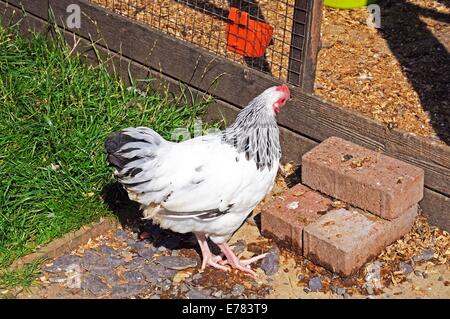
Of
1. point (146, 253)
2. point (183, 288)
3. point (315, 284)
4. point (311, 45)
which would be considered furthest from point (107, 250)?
point (311, 45)

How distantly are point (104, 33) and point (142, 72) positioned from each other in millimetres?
424

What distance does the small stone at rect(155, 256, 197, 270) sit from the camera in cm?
512

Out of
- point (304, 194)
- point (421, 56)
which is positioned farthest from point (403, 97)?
point (304, 194)

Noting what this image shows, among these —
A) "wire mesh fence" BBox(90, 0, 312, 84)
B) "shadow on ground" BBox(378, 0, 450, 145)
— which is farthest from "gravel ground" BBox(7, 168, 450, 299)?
"wire mesh fence" BBox(90, 0, 312, 84)

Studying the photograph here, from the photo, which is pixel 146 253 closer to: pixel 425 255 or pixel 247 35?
pixel 425 255

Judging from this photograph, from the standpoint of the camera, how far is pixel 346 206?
5.21 m

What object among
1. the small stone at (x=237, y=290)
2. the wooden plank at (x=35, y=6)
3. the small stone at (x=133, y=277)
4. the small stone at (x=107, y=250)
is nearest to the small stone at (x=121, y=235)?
the small stone at (x=107, y=250)

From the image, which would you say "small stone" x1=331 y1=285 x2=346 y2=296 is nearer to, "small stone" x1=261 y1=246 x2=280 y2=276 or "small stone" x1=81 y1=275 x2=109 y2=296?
"small stone" x1=261 y1=246 x2=280 y2=276

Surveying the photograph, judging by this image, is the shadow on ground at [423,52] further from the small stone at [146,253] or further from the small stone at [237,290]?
the small stone at [146,253]

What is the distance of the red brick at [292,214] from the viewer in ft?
16.8

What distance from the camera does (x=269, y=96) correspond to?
4.92 metres

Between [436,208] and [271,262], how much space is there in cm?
105

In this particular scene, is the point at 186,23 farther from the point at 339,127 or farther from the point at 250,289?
the point at 250,289

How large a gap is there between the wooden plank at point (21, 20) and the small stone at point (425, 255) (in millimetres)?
3467
